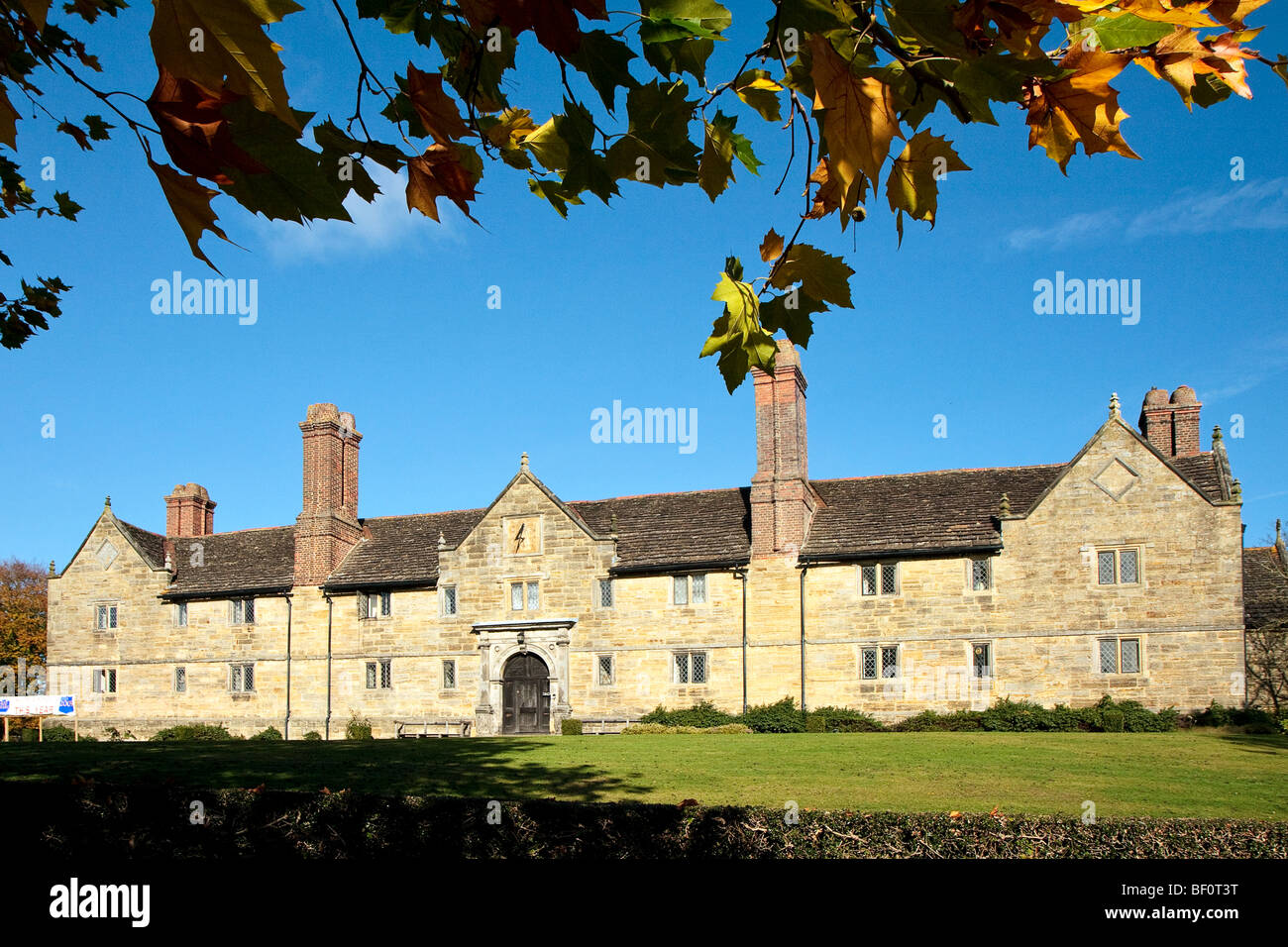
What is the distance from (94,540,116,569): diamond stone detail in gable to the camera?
3869cm

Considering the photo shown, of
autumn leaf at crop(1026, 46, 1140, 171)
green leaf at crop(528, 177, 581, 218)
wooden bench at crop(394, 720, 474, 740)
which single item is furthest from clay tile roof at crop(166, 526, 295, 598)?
autumn leaf at crop(1026, 46, 1140, 171)

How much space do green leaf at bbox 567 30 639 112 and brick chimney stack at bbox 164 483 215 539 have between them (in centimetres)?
4378

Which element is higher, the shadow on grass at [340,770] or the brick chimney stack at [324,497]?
the brick chimney stack at [324,497]

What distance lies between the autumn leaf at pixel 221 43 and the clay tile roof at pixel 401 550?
110ft

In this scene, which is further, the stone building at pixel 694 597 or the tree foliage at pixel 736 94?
the stone building at pixel 694 597

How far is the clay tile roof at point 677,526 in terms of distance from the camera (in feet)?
104

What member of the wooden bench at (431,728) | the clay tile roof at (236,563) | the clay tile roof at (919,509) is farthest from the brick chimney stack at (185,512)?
the clay tile roof at (919,509)

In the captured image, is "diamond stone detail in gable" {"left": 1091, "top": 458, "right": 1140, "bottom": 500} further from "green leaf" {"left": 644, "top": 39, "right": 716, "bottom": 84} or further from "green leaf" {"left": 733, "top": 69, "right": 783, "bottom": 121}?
"green leaf" {"left": 644, "top": 39, "right": 716, "bottom": 84}

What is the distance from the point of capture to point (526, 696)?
3269cm

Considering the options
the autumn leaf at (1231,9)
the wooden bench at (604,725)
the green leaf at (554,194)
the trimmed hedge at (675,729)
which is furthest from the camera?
the wooden bench at (604,725)

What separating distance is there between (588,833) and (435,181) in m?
6.80

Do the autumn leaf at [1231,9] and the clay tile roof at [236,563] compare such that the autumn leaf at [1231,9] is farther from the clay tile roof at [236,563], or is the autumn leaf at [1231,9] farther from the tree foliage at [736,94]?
the clay tile roof at [236,563]

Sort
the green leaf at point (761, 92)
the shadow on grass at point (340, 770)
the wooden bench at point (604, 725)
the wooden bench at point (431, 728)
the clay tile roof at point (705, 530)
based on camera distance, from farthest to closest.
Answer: the wooden bench at point (431, 728) → the wooden bench at point (604, 725) → the clay tile roof at point (705, 530) → the shadow on grass at point (340, 770) → the green leaf at point (761, 92)
